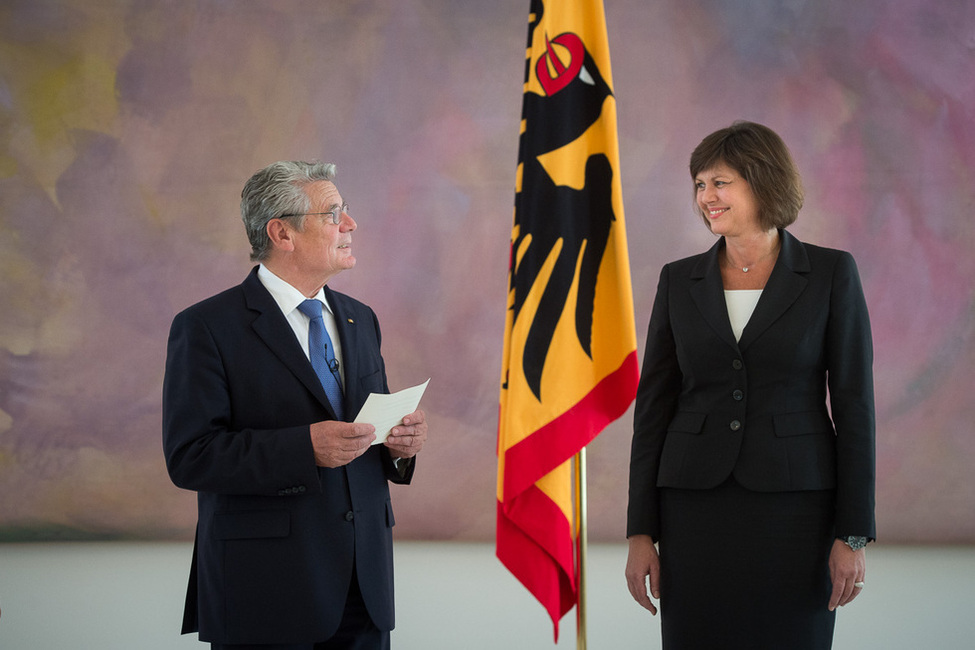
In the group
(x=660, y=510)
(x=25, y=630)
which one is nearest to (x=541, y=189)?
(x=660, y=510)

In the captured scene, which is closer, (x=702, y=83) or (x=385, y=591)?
(x=385, y=591)

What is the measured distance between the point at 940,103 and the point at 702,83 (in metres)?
1.50

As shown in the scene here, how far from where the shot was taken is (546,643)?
11.6ft

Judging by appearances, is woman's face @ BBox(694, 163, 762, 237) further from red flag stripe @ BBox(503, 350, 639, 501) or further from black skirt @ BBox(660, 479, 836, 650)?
black skirt @ BBox(660, 479, 836, 650)

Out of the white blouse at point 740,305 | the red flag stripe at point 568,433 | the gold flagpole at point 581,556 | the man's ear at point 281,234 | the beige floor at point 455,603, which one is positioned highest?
the man's ear at point 281,234

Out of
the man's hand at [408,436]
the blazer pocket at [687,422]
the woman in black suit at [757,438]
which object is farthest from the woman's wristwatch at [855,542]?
the man's hand at [408,436]

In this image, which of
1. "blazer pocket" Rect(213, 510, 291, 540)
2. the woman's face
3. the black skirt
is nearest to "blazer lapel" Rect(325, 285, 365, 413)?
"blazer pocket" Rect(213, 510, 291, 540)

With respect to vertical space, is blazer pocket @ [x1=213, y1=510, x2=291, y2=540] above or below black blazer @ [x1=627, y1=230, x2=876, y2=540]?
below

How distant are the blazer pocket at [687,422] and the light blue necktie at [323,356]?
0.77 m

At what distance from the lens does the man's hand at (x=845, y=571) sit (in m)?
1.76

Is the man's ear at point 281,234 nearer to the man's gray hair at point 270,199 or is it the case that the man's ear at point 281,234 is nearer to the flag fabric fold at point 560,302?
the man's gray hair at point 270,199

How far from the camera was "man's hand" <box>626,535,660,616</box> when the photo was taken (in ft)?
6.34

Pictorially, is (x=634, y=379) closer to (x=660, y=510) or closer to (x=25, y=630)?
(x=660, y=510)

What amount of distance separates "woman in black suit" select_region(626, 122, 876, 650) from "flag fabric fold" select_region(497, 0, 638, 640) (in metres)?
0.20
